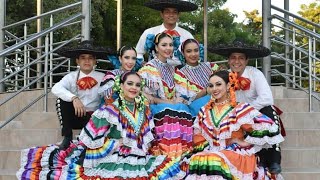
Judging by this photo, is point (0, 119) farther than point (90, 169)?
Yes

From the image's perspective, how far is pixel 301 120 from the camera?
22.6 ft

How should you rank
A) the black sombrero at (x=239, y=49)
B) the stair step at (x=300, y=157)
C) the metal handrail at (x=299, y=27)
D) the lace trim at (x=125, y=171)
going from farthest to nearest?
the metal handrail at (x=299, y=27), the stair step at (x=300, y=157), the black sombrero at (x=239, y=49), the lace trim at (x=125, y=171)

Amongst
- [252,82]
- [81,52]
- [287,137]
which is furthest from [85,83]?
[287,137]

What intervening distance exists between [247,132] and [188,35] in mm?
2455

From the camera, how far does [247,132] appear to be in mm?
4879

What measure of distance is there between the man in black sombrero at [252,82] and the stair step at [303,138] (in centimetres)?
78

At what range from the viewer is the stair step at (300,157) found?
228 inches

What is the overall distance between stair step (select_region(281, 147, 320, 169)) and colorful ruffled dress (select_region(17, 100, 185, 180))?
1.52 m

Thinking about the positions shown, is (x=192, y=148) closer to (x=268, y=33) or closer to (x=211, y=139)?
(x=211, y=139)

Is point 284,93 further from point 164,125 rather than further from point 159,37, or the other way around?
point 164,125

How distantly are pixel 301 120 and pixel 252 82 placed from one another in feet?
5.52

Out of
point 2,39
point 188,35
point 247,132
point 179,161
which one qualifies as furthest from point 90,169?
point 2,39

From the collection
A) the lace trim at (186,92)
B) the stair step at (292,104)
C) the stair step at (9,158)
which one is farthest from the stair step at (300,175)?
the stair step at (9,158)

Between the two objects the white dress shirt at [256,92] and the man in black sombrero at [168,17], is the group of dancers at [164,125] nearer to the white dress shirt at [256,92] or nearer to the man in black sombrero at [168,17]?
the white dress shirt at [256,92]
